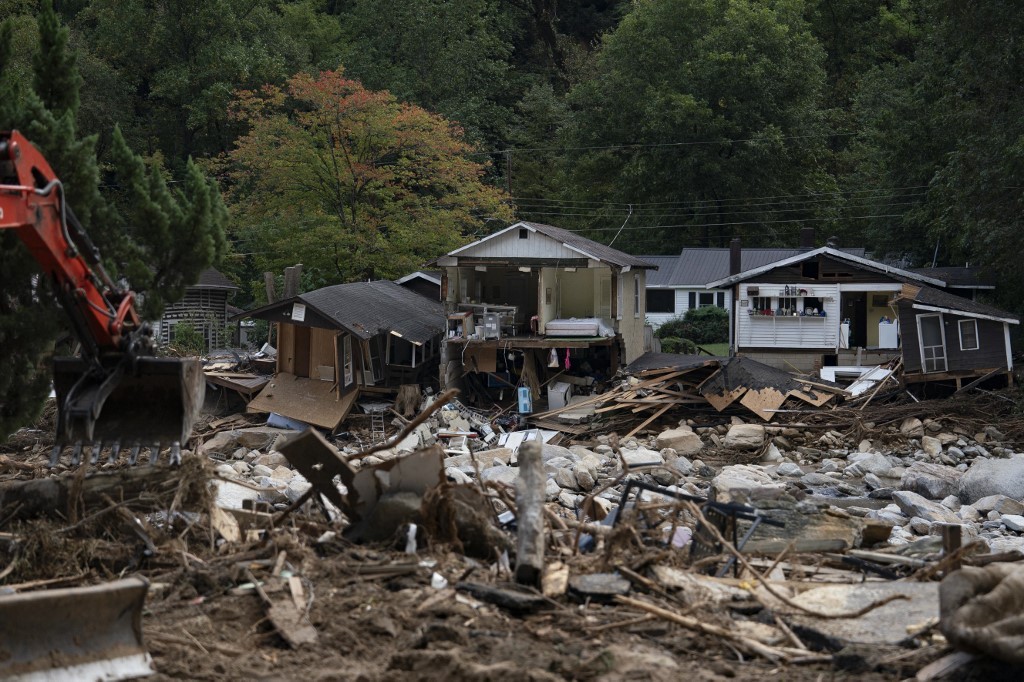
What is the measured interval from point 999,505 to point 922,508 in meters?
1.48

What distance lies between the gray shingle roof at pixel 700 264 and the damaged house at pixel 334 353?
17348 millimetres

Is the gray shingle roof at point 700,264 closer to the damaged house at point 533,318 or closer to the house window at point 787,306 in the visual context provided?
the house window at point 787,306

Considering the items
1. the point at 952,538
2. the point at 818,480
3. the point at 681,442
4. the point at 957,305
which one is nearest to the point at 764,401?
the point at 681,442

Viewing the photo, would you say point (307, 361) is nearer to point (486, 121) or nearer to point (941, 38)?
point (941, 38)

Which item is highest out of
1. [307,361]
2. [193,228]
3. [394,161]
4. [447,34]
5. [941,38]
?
[447,34]

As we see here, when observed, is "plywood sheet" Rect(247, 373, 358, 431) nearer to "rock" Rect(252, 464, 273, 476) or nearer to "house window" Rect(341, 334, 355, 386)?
"house window" Rect(341, 334, 355, 386)

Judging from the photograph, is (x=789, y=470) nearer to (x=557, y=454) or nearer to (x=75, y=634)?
(x=557, y=454)

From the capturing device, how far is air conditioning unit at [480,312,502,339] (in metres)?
29.5

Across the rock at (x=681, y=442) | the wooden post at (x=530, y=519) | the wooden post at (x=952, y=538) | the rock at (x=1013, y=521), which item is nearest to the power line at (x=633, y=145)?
the rock at (x=681, y=442)

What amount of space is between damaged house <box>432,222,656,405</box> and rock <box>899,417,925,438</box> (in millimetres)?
7736

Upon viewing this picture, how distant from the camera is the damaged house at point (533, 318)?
97.5ft

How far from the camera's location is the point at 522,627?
830cm

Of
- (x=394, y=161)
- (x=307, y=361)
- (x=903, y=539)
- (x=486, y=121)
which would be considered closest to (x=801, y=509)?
(x=903, y=539)

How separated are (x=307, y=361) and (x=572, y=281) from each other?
8461mm
